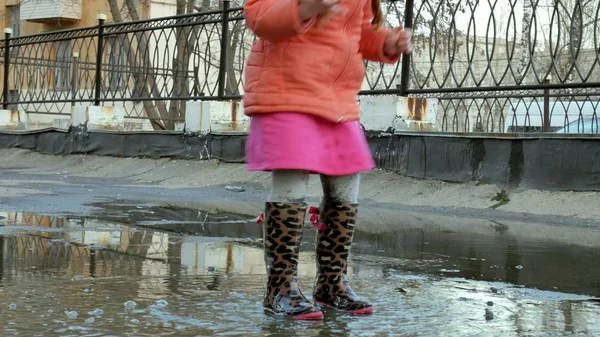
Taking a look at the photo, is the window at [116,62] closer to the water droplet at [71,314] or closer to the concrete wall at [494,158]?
the concrete wall at [494,158]

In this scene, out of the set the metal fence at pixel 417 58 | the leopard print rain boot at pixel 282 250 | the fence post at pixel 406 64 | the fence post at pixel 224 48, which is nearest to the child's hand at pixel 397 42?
the leopard print rain boot at pixel 282 250

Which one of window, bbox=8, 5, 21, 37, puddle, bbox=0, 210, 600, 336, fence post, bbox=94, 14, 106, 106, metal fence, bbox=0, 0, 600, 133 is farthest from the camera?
window, bbox=8, 5, 21, 37

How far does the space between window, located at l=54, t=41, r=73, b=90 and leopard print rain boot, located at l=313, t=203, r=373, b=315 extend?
13.0 metres

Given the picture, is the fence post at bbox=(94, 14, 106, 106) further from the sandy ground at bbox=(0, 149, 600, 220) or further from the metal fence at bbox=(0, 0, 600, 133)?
the sandy ground at bbox=(0, 149, 600, 220)

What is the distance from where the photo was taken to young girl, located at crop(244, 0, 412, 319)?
3291mm

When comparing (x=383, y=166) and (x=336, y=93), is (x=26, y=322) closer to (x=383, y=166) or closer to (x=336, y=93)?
(x=336, y=93)

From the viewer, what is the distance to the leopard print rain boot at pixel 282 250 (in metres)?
3.31

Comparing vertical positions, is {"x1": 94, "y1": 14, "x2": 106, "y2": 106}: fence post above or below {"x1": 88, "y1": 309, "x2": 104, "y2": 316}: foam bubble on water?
above

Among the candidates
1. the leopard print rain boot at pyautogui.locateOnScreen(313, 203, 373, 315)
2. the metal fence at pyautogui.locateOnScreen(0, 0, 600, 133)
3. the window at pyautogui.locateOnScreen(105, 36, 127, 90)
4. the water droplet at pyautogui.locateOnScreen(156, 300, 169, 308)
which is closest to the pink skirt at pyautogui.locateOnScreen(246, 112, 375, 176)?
the leopard print rain boot at pyautogui.locateOnScreen(313, 203, 373, 315)

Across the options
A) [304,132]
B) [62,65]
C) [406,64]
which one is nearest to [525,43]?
[406,64]

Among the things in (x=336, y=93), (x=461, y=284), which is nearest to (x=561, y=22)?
(x=461, y=284)

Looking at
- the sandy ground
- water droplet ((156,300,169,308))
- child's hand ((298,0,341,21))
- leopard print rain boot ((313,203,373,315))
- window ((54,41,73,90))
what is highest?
window ((54,41,73,90))

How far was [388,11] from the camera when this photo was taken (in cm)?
1000

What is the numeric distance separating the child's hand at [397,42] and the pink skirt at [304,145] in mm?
409
